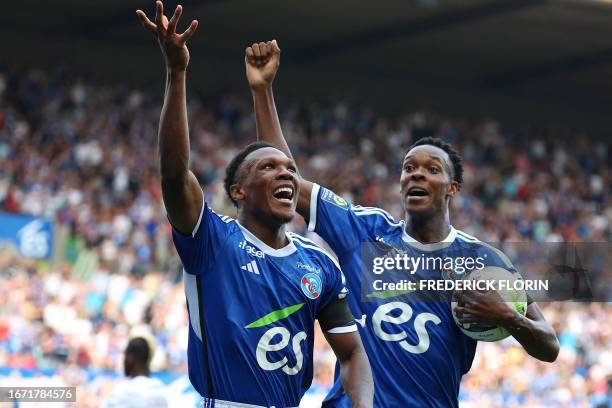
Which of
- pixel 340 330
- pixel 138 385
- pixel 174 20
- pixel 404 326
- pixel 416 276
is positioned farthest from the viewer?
pixel 138 385

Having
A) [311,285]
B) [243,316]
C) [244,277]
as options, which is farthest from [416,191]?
[243,316]

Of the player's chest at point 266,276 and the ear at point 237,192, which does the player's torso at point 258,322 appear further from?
the ear at point 237,192

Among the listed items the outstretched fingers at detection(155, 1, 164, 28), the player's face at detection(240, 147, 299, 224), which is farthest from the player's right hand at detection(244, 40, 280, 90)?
the outstretched fingers at detection(155, 1, 164, 28)

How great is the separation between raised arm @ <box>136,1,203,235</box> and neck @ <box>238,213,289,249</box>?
19.0 inches

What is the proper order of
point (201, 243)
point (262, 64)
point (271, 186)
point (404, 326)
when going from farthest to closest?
point (262, 64)
point (404, 326)
point (271, 186)
point (201, 243)

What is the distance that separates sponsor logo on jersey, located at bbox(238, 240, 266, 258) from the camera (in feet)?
16.5

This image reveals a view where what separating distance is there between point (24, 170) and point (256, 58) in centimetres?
1378

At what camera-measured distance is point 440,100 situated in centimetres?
A: 3388

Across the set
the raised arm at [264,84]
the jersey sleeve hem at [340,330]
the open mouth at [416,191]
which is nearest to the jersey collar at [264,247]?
the jersey sleeve hem at [340,330]

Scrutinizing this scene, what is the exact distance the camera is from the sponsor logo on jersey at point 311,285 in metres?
5.09

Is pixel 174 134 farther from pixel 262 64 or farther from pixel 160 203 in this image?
pixel 160 203

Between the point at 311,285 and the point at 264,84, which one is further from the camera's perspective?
the point at 264,84

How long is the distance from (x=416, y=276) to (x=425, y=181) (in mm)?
517

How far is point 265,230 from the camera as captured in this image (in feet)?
16.9
